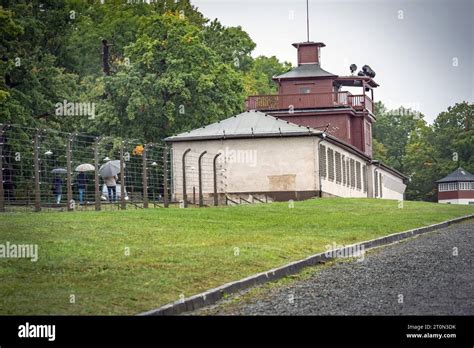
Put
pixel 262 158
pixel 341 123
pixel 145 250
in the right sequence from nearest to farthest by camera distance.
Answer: pixel 145 250, pixel 262 158, pixel 341 123

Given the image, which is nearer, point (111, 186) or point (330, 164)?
point (111, 186)

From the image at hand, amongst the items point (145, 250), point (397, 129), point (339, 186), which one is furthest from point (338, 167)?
point (397, 129)

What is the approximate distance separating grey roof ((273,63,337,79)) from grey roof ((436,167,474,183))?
50.4 metres

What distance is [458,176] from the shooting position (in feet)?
399

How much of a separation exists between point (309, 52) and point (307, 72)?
1.88 meters

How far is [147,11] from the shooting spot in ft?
284

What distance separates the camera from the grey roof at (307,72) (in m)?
73.1

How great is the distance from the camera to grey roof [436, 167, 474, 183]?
12169 centimetres

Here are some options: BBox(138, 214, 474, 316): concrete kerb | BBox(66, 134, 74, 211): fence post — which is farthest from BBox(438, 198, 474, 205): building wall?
BBox(138, 214, 474, 316): concrete kerb

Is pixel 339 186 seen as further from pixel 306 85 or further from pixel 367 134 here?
pixel 367 134

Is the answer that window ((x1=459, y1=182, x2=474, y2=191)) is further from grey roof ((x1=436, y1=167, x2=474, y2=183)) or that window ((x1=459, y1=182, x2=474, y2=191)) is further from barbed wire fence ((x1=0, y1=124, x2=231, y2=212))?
barbed wire fence ((x1=0, y1=124, x2=231, y2=212))

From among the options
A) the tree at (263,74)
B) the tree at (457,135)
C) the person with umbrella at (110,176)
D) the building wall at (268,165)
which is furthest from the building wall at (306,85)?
the tree at (457,135)

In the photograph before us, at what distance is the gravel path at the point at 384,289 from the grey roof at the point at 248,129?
32672 millimetres
